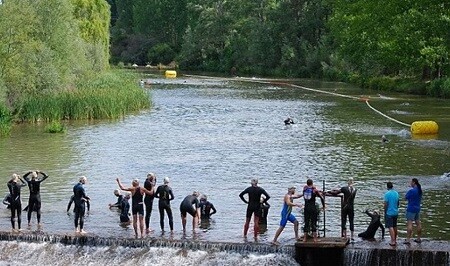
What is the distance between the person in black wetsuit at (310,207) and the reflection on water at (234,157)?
5.24 feet

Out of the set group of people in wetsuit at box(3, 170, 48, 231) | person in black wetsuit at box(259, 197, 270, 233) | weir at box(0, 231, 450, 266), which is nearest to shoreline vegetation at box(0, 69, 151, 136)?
group of people in wetsuit at box(3, 170, 48, 231)

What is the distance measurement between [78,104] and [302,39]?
245 feet

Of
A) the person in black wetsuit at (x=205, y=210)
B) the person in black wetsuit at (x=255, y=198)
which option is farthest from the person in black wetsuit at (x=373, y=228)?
the person in black wetsuit at (x=205, y=210)

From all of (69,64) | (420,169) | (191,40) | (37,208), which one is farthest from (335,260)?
(191,40)

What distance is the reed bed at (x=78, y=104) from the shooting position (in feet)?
191

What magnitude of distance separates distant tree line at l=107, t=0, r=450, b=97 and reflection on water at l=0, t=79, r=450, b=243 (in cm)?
1043

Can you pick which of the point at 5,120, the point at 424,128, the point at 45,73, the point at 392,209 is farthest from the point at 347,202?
the point at 45,73

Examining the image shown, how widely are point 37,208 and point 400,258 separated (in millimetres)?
11746

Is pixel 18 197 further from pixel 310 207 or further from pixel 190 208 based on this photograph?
pixel 310 207

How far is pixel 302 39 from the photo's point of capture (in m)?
130

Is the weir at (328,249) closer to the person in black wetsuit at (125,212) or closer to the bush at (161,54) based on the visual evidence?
the person in black wetsuit at (125,212)

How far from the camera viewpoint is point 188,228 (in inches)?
1120

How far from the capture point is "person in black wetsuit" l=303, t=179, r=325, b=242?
81.1 feet

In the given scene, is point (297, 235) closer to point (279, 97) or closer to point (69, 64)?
point (69, 64)
